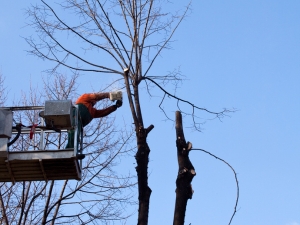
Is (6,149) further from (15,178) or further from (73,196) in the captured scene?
(73,196)

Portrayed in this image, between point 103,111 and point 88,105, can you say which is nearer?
point 88,105

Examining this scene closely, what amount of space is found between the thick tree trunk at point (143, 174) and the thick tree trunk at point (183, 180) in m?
0.43

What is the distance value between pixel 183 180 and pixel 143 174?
23.4 inches

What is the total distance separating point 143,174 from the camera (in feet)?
27.2

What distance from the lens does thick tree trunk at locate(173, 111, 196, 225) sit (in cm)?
804

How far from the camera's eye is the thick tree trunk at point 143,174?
8060 millimetres

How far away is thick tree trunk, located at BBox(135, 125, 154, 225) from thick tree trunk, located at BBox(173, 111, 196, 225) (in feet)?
1.42

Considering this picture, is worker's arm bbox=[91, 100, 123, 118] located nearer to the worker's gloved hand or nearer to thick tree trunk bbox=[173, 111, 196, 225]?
the worker's gloved hand

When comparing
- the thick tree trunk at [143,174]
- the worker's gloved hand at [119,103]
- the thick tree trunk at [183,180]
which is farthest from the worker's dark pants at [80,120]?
the thick tree trunk at [183,180]

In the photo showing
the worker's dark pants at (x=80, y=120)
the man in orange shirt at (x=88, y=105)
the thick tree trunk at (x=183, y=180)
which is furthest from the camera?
the man in orange shirt at (x=88, y=105)

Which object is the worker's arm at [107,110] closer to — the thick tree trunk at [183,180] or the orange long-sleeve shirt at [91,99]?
the orange long-sleeve shirt at [91,99]

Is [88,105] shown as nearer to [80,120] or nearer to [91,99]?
[91,99]

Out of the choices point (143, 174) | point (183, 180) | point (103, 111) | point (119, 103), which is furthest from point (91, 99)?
point (183, 180)

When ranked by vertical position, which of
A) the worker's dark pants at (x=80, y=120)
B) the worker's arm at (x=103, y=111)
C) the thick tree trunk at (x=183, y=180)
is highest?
the worker's arm at (x=103, y=111)
